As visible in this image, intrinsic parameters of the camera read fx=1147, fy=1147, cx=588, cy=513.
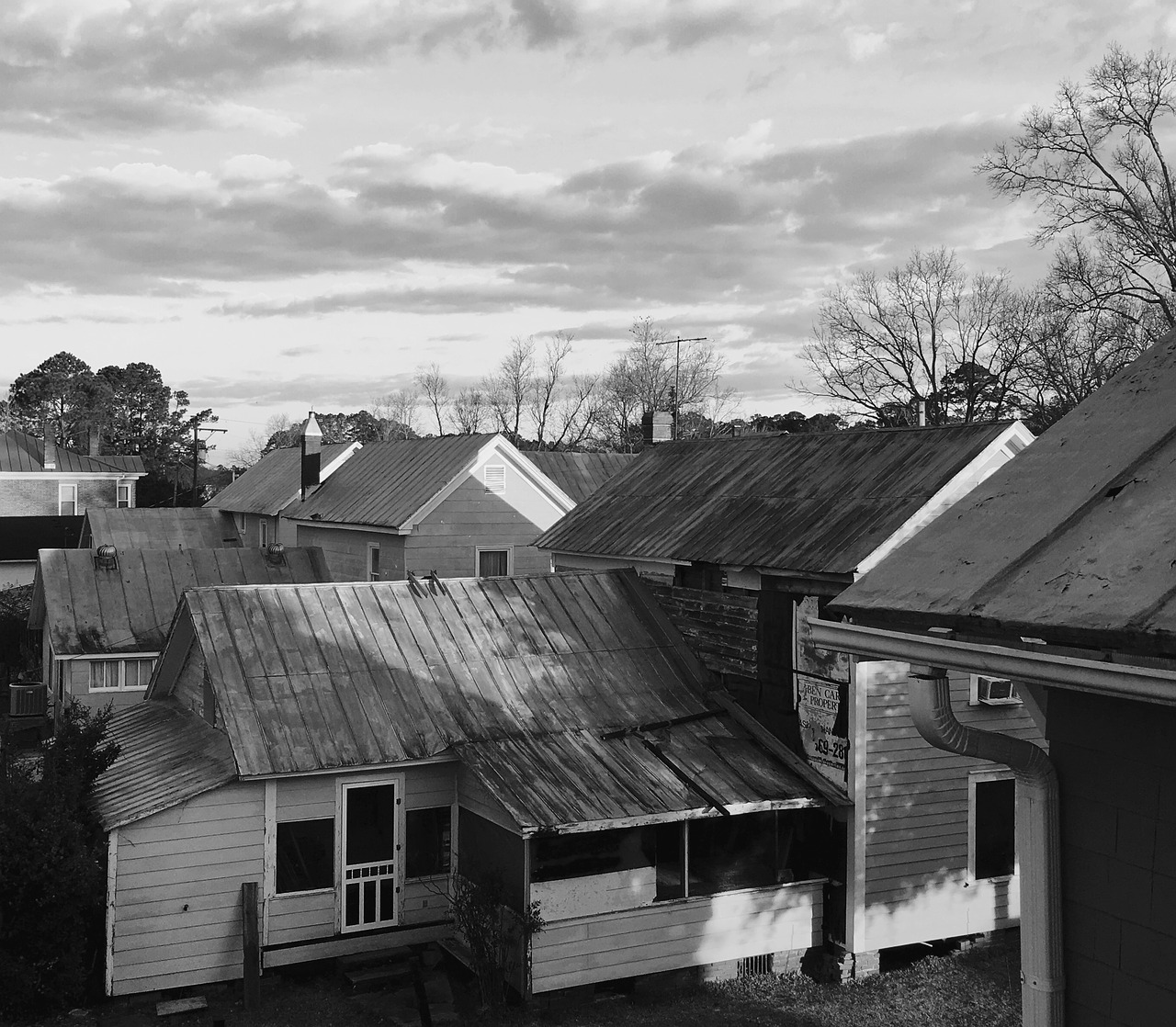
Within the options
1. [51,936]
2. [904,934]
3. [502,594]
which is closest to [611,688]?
[502,594]

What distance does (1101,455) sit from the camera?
4484 millimetres

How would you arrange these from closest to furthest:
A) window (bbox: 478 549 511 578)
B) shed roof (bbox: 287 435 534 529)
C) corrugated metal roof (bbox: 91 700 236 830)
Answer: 1. corrugated metal roof (bbox: 91 700 236 830)
2. shed roof (bbox: 287 435 534 529)
3. window (bbox: 478 549 511 578)

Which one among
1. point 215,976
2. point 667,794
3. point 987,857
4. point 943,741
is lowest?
point 215,976

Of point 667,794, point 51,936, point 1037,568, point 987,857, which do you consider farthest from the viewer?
point 987,857

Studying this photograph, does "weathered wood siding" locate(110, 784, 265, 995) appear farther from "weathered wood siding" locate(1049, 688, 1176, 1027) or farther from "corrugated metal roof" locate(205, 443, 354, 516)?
"corrugated metal roof" locate(205, 443, 354, 516)

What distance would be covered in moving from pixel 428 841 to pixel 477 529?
581 inches

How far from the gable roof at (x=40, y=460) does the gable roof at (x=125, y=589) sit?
88.6 feet

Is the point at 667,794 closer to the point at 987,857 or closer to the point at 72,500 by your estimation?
the point at 987,857

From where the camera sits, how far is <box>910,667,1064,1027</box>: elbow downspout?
454 cm

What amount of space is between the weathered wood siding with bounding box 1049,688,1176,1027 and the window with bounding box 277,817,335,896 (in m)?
9.95

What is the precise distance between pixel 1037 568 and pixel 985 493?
0.82 metres

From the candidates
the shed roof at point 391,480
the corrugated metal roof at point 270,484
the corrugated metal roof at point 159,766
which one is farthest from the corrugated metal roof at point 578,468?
the corrugated metal roof at point 159,766

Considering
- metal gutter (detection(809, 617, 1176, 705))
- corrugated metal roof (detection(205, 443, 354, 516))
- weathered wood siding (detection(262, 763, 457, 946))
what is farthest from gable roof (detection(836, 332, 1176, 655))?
corrugated metal roof (detection(205, 443, 354, 516))

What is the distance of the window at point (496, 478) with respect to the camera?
28.1 meters
